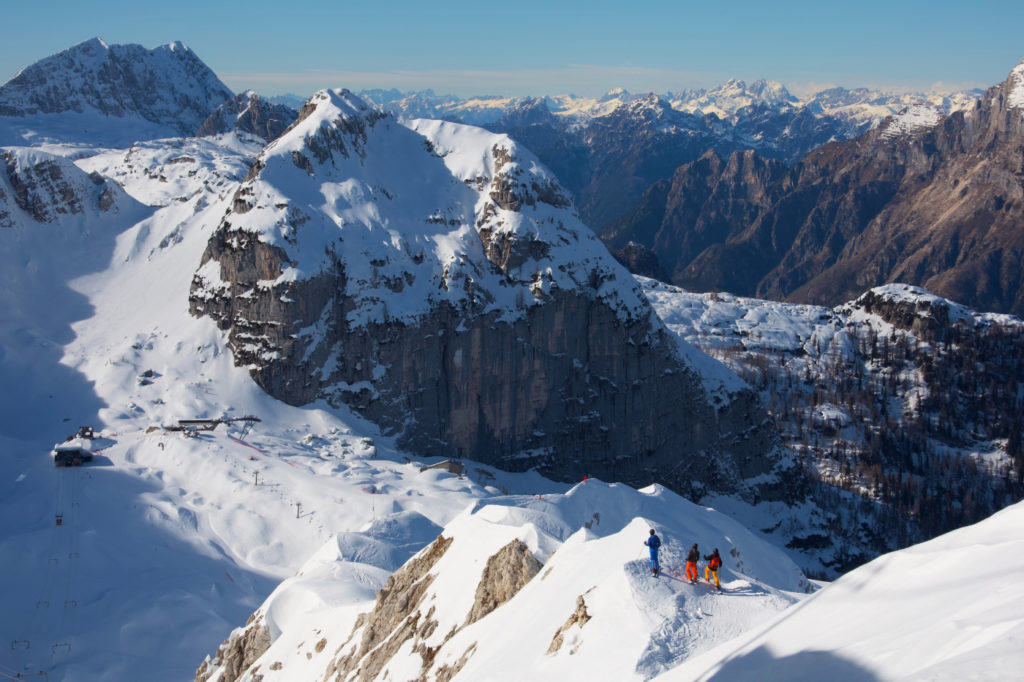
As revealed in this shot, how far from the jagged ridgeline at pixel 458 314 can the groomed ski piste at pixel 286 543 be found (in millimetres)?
5454

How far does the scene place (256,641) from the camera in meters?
42.1

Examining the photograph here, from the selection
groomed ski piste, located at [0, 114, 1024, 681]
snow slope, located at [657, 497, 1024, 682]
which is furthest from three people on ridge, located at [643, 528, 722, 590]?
snow slope, located at [657, 497, 1024, 682]

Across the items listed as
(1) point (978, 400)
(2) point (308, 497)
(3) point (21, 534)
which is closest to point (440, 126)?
(2) point (308, 497)

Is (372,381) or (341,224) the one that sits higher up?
(341,224)

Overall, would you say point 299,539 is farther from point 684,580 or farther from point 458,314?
point 684,580

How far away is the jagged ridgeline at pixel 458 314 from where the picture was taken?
9431cm

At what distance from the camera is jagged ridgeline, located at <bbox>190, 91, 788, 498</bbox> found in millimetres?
94312

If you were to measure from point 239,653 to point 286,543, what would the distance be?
23.3 m

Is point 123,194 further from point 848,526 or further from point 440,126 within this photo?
point 848,526

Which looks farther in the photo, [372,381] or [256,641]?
[372,381]

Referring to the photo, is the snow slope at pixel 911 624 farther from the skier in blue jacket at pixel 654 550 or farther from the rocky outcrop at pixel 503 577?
the rocky outcrop at pixel 503 577

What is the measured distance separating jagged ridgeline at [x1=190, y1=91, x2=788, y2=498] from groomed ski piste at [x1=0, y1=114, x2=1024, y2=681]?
17.9 ft

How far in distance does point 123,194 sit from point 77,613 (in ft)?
280

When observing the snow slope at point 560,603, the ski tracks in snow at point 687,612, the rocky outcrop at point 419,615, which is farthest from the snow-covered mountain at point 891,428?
the ski tracks in snow at point 687,612
